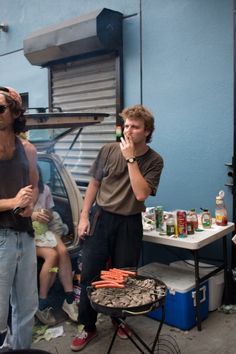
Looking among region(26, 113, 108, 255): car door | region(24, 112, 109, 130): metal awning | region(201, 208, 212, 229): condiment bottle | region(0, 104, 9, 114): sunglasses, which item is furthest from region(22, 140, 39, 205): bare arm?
region(201, 208, 212, 229): condiment bottle

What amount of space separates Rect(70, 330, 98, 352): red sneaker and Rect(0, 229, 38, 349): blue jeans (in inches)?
26.1

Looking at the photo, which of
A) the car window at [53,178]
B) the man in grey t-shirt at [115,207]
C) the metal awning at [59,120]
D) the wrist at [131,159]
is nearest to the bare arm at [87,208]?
the man in grey t-shirt at [115,207]

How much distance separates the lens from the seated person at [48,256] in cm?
366

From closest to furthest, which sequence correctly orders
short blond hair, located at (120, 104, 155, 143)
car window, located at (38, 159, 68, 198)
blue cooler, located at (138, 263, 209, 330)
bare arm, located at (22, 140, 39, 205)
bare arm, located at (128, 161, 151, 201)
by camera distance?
bare arm, located at (22, 140, 39, 205) < bare arm, located at (128, 161, 151, 201) < short blond hair, located at (120, 104, 155, 143) < blue cooler, located at (138, 263, 209, 330) < car window, located at (38, 159, 68, 198)

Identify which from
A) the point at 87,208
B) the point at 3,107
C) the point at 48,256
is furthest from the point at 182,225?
the point at 3,107

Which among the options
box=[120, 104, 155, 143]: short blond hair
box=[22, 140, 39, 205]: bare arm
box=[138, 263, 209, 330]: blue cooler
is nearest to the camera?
box=[22, 140, 39, 205]: bare arm

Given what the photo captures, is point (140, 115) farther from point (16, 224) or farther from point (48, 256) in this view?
point (48, 256)

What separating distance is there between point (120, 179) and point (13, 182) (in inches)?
39.7

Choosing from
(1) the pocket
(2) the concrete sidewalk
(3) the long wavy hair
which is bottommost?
(2) the concrete sidewalk

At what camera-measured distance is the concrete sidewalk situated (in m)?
3.29

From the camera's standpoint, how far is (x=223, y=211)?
387 cm

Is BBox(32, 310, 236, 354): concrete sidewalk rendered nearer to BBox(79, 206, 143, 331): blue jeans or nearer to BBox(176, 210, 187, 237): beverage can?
BBox(79, 206, 143, 331): blue jeans

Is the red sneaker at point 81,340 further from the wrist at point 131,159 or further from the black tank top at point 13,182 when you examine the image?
the wrist at point 131,159

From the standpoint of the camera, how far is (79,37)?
5.03 metres
